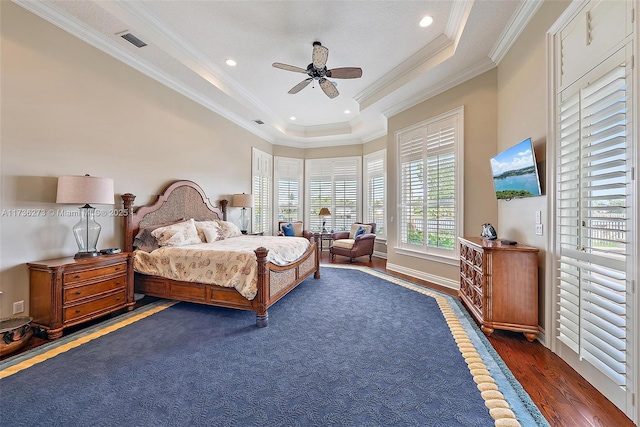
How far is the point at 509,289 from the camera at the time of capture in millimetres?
2391

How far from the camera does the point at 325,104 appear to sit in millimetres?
5461

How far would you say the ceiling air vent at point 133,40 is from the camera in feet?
9.79

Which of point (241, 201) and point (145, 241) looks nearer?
point (145, 241)

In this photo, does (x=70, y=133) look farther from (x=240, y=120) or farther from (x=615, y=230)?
(x=615, y=230)

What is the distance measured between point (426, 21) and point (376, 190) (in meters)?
4.18

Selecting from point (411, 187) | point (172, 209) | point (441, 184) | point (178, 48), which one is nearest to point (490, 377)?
point (441, 184)

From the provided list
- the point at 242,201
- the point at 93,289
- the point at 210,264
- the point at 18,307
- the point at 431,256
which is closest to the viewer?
the point at 18,307

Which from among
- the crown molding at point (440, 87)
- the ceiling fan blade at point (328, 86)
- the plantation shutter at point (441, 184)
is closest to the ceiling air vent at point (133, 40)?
the ceiling fan blade at point (328, 86)

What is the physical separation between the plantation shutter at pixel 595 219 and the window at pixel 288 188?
5956 millimetres

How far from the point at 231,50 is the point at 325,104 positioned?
2290mm

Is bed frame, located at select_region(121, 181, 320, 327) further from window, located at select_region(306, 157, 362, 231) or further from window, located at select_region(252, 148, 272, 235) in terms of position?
window, located at select_region(306, 157, 362, 231)

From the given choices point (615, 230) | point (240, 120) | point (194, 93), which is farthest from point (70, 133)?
point (615, 230)

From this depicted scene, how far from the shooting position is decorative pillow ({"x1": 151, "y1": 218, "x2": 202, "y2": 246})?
3.44 meters

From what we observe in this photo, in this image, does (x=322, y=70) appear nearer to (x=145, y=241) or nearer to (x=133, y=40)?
(x=133, y=40)
